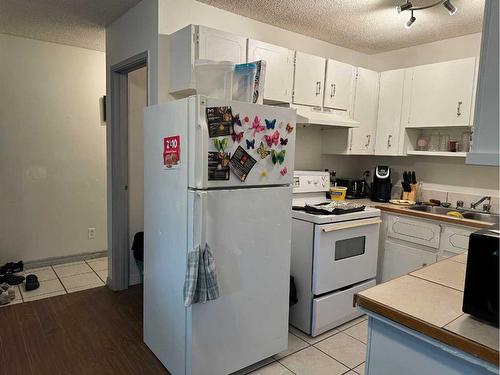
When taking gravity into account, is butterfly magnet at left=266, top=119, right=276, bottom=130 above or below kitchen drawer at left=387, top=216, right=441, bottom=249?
above

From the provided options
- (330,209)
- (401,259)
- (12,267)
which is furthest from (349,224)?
(12,267)

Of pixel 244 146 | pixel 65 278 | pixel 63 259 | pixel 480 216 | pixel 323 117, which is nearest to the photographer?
pixel 244 146

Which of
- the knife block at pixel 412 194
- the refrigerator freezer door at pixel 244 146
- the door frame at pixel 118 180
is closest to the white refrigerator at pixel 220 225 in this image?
the refrigerator freezer door at pixel 244 146

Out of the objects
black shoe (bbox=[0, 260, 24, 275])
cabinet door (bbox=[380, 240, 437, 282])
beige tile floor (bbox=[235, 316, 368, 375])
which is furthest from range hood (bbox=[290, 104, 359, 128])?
black shoe (bbox=[0, 260, 24, 275])

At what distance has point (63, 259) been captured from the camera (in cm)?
414

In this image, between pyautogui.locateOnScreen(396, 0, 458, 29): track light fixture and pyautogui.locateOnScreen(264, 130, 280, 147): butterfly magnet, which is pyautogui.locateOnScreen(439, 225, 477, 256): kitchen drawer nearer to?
pyautogui.locateOnScreen(396, 0, 458, 29): track light fixture

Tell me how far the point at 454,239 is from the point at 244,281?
1.84m

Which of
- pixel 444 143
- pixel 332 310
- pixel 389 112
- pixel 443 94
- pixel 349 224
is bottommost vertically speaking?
pixel 332 310

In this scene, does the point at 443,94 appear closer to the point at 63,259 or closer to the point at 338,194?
the point at 338,194

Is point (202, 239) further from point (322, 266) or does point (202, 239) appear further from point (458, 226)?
point (458, 226)

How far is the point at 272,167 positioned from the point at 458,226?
172cm

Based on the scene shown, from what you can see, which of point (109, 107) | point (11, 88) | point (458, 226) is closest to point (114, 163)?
point (109, 107)

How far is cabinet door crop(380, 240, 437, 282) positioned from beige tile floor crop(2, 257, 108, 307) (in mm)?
2866

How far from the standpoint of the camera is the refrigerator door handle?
1.81 metres
